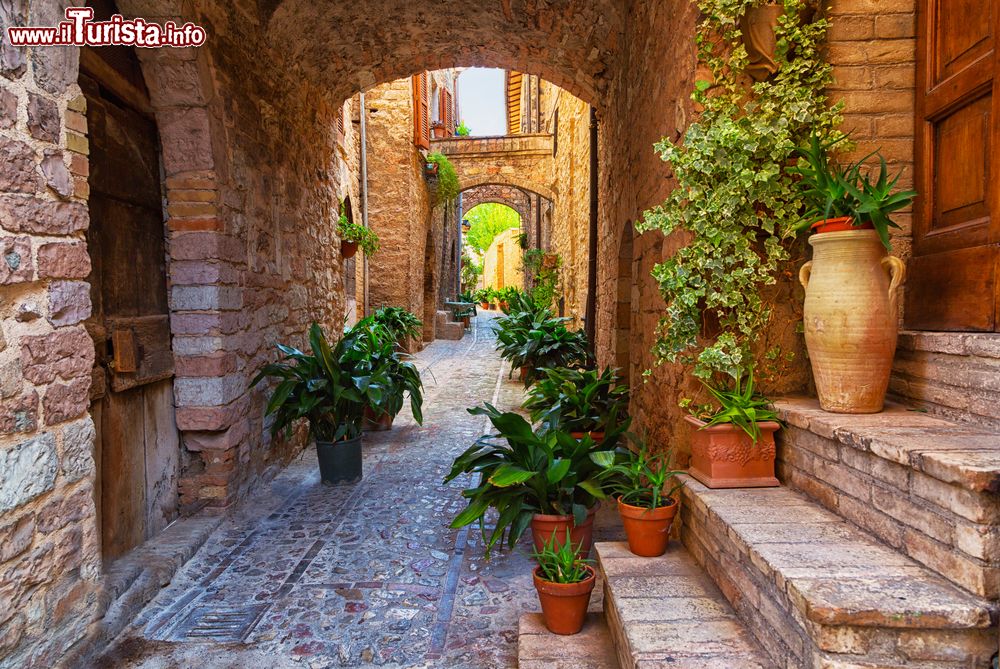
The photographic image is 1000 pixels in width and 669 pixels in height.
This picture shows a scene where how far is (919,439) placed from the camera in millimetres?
1501

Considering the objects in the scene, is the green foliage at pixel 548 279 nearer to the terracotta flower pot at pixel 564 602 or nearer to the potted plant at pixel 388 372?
the potted plant at pixel 388 372

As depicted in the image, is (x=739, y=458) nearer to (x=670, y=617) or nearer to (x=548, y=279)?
(x=670, y=617)

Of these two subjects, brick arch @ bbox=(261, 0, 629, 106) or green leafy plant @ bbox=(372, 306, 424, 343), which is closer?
brick arch @ bbox=(261, 0, 629, 106)

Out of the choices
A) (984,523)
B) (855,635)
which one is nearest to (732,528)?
(855,635)

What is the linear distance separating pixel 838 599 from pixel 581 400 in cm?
270

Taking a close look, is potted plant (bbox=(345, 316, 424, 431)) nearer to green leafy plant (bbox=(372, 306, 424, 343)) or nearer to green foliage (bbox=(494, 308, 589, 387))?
green foliage (bbox=(494, 308, 589, 387))

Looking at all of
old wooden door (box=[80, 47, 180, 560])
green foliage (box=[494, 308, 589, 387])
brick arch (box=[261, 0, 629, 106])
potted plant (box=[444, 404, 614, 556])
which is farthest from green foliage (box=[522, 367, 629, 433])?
brick arch (box=[261, 0, 629, 106])

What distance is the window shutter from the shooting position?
1117cm

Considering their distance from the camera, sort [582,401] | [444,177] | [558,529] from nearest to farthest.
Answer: [558,529], [582,401], [444,177]

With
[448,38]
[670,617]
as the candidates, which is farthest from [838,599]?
[448,38]

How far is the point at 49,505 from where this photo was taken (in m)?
1.82

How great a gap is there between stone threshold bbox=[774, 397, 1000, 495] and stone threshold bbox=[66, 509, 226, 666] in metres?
2.58

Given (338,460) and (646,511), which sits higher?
(646,511)

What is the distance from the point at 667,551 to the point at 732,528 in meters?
0.50
